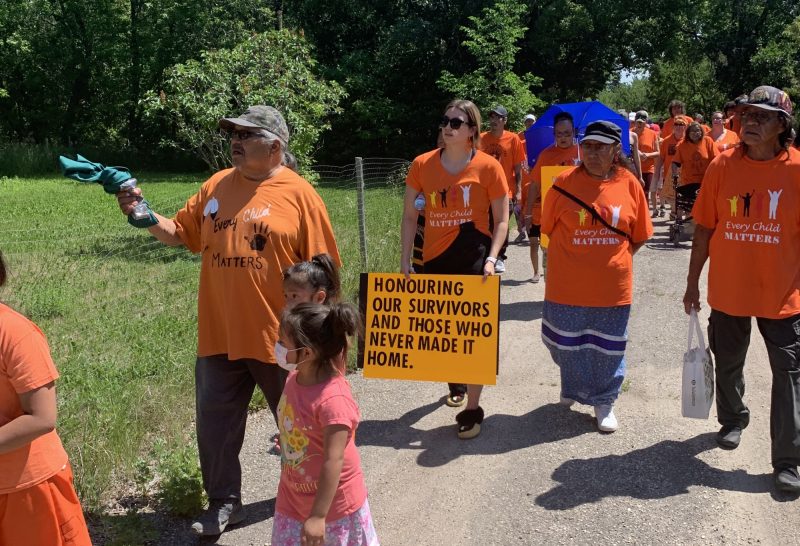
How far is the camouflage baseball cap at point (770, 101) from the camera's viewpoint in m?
4.09

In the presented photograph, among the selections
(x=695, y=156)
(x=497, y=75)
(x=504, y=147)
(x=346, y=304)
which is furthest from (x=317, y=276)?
(x=497, y=75)

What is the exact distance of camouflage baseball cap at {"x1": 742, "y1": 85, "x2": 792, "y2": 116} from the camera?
13.4ft

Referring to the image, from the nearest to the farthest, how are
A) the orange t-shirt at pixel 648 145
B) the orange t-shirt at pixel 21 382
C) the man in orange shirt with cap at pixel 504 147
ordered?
the orange t-shirt at pixel 21 382 → the man in orange shirt with cap at pixel 504 147 → the orange t-shirt at pixel 648 145

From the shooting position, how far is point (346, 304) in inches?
104

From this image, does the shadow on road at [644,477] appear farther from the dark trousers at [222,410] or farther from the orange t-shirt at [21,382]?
the orange t-shirt at [21,382]

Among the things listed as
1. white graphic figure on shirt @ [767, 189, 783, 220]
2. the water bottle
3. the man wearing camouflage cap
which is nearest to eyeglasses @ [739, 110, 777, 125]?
white graphic figure on shirt @ [767, 189, 783, 220]

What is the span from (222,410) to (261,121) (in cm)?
146

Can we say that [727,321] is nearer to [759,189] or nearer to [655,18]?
[759,189]

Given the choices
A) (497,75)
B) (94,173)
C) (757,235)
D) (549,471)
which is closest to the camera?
(94,173)

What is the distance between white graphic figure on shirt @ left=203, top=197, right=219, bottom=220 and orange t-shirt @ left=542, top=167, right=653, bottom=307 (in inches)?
90.5

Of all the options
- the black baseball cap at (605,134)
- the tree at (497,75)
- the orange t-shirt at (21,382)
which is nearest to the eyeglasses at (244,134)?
the orange t-shirt at (21,382)

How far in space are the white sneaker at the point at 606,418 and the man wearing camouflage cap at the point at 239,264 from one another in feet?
7.43

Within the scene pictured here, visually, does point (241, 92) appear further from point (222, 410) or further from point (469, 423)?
point (222, 410)

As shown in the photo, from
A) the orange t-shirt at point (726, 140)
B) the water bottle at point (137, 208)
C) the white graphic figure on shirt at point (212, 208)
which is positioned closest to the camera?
the water bottle at point (137, 208)
